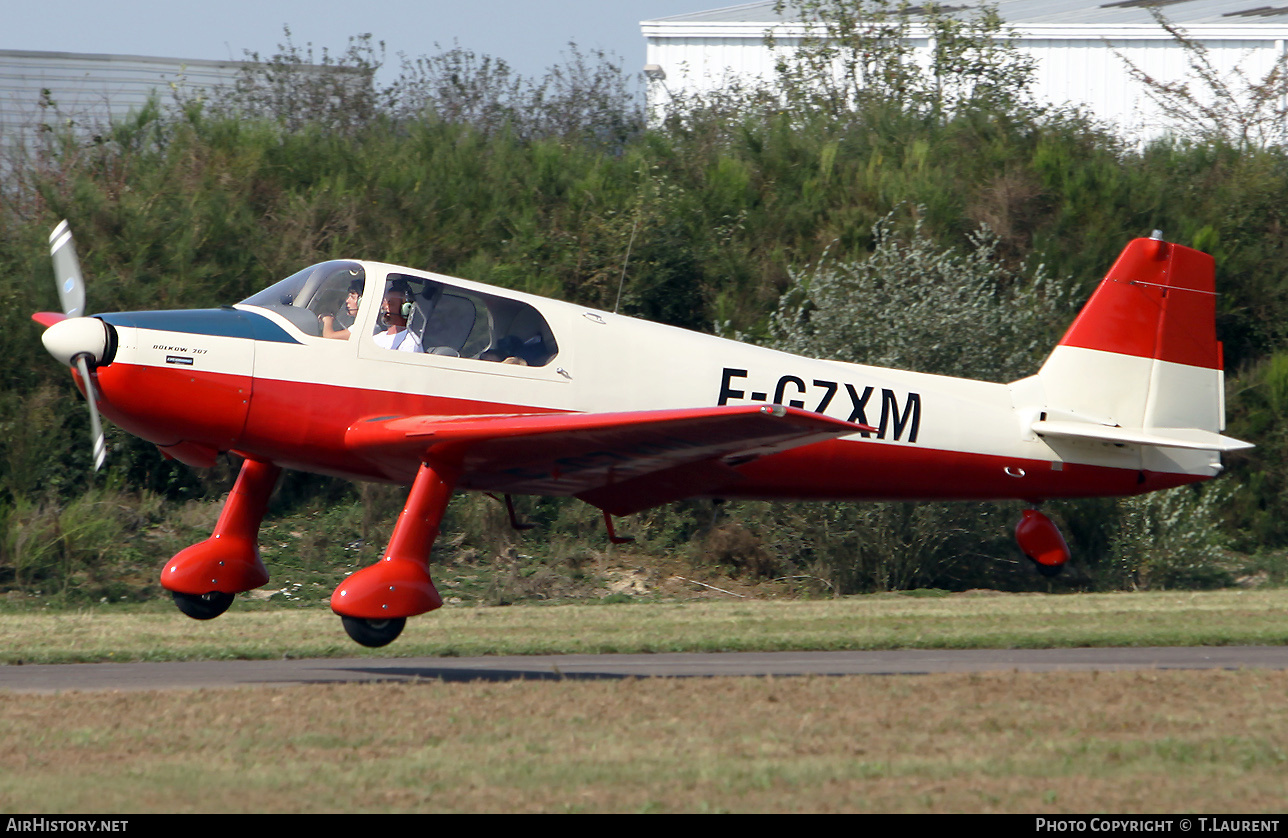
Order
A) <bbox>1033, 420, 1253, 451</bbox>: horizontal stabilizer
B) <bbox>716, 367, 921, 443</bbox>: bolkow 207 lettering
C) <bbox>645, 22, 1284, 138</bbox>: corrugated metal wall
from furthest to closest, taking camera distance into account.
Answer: <bbox>645, 22, 1284, 138</bbox>: corrugated metal wall
<bbox>1033, 420, 1253, 451</bbox>: horizontal stabilizer
<bbox>716, 367, 921, 443</bbox>: bolkow 207 lettering

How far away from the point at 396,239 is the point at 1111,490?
39.6 feet

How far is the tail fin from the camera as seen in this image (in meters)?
11.2

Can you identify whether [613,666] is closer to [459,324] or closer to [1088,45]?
[459,324]

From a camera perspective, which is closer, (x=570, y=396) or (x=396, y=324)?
(x=396, y=324)

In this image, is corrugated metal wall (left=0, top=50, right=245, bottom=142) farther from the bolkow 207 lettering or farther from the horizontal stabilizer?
the horizontal stabilizer

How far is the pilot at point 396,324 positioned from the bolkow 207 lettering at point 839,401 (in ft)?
7.72

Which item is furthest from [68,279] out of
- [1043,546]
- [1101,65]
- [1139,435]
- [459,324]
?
[1101,65]

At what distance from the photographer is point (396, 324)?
897cm

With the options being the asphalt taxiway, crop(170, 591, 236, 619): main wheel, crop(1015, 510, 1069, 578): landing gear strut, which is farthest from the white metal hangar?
crop(170, 591, 236, 619): main wheel

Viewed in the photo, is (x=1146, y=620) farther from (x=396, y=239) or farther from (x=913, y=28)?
(x=913, y=28)

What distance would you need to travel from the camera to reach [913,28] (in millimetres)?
33344

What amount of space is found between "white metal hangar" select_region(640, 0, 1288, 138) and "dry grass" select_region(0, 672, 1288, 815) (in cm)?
2511

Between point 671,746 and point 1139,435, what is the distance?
6.63 metres
